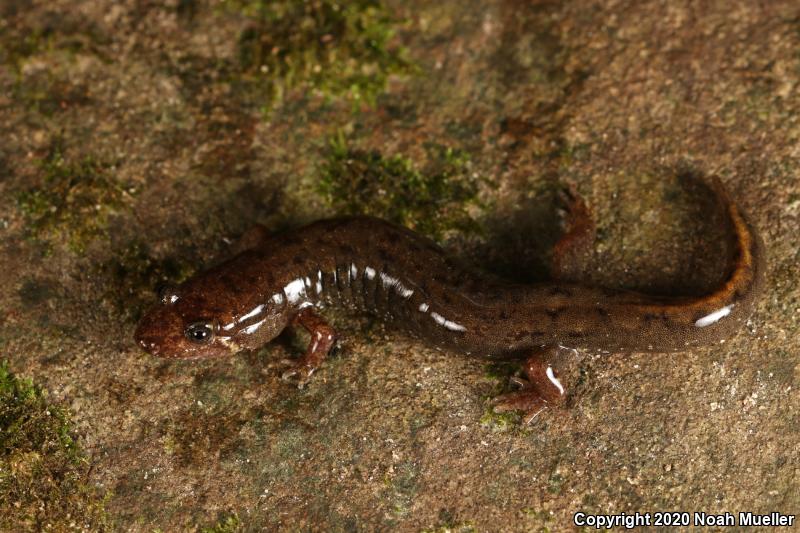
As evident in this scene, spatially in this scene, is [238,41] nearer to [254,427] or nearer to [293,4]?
[293,4]

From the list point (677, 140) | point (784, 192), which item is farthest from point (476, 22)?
point (784, 192)

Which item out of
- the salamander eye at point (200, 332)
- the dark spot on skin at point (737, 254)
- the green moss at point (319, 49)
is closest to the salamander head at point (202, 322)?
the salamander eye at point (200, 332)

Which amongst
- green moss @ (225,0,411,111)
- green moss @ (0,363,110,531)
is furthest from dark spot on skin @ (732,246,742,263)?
green moss @ (0,363,110,531)

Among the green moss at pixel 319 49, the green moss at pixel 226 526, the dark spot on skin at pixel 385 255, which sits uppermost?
the green moss at pixel 319 49

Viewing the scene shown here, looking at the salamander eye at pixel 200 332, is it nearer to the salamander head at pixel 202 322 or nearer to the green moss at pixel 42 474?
the salamander head at pixel 202 322

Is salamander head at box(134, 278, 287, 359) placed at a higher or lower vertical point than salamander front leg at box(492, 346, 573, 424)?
higher

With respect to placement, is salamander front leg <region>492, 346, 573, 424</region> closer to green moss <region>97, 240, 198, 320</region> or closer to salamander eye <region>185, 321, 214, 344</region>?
salamander eye <region>185, 321, 214, 344</region>

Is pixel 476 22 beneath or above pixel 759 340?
above
